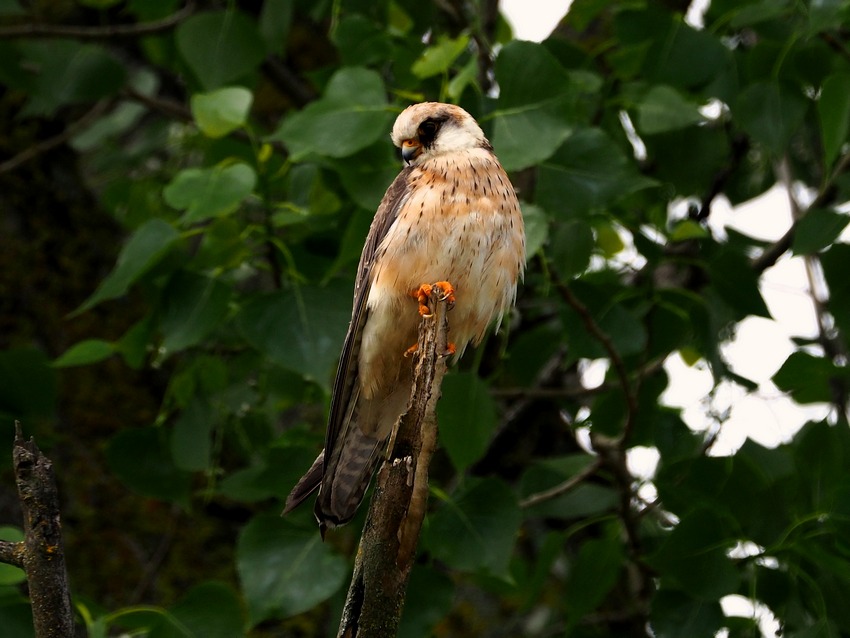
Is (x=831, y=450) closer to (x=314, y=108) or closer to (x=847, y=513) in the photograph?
(x=847, y=513)

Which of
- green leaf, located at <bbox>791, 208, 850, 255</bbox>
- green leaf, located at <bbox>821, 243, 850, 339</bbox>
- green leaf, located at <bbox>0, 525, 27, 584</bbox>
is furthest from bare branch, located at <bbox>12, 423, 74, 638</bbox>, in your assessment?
green leaf, located at <bbox>821, 243, 850, 339</bbox>

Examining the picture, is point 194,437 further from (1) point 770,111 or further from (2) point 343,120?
(1) point 770,111

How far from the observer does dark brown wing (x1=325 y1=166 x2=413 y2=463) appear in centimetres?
305

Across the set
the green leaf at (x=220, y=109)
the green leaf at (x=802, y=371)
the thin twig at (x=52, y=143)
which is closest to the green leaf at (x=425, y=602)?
the green leaf at (x=802, y=371)

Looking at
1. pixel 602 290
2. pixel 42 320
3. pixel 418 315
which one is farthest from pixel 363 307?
pixel 42 320

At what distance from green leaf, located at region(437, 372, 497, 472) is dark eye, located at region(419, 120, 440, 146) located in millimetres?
732

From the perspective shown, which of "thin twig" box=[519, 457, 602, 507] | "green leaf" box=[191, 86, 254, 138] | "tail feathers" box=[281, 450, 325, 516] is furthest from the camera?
"thin twig" box=[519, 457, 602, 507]

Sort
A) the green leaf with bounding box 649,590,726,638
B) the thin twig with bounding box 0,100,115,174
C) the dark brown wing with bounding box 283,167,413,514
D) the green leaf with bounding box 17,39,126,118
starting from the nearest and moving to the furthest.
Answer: the dark brown wing with bounding box 283,167,413,514, the green leaf with bounding box 649,590,726,638, the green leaf with bounding box 17,39,126,118, the thin twig with bounding box 0,100,115,174

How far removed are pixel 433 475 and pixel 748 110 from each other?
2108mm

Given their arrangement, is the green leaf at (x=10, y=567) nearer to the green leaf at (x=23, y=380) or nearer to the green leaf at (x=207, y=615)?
the green leaf at (x=207, y=615)

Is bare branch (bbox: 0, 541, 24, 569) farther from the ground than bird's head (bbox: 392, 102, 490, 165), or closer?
closer

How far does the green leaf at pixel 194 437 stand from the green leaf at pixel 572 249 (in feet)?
4.12

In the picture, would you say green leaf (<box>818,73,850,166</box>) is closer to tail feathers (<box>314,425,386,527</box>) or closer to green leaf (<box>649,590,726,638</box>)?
green leaf (<box>649,590,726,638</box>)

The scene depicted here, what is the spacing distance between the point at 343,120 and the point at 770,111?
1.41m
